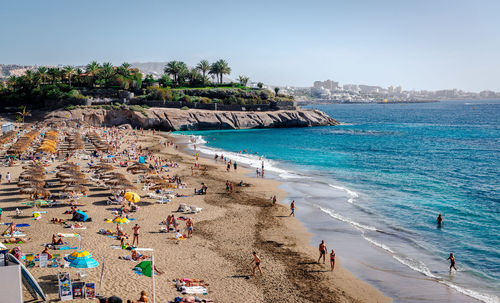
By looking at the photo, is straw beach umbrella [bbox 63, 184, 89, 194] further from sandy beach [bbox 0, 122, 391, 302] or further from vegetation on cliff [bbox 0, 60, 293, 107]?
vegetation on cliff [bbox 0, 60, 293, 107]

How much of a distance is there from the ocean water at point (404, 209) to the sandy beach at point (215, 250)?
6.07 ft

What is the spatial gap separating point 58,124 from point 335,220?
68.8 m

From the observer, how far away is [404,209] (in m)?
27.5

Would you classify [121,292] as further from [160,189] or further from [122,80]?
[122,80]

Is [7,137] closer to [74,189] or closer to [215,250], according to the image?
[74,189]

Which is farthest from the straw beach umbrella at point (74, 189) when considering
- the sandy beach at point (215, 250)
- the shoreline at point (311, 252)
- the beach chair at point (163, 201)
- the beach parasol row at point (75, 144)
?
the beach parasol row at point (75, 144)

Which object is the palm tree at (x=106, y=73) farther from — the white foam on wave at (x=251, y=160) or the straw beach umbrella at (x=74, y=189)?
the straw beach umbrella at (x=74, y=189)

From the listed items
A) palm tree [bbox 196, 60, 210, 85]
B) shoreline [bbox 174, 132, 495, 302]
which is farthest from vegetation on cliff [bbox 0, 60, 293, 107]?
shoreline [bbox 174, 132, 495, 302]

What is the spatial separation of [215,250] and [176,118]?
2700 inches

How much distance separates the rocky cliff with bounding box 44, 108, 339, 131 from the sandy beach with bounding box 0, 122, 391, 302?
2022 inches

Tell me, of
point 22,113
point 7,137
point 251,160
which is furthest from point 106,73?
point 251,160

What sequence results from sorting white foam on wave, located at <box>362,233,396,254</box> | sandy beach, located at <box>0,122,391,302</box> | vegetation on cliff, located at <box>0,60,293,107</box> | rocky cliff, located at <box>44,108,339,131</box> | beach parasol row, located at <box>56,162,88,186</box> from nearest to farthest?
sandy beach, located at <box>0,122,391,302</box>, white foam on wave, located at <box>362,233,396,254</box>, beach parasol row, located at <box>56,162,88,186</box>, rocky cliff, located at <box>44,108,339,131</box>, vegetation on cliff, located at <box>0,60,293,107</box>

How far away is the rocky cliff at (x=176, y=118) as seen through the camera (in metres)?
81.2

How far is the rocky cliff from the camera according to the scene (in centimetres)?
8119
